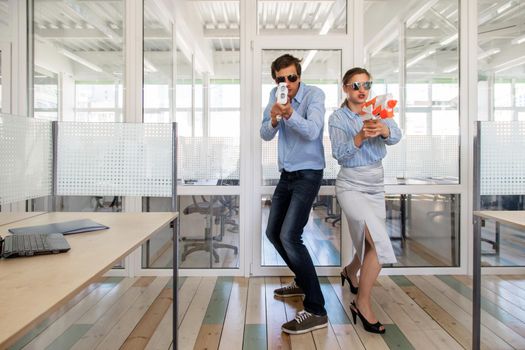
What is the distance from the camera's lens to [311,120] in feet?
6.45

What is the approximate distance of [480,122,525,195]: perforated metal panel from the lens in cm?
177

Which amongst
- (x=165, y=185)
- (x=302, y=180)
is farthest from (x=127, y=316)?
(x=302, y=180)

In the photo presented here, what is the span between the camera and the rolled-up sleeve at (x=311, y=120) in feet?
6.21

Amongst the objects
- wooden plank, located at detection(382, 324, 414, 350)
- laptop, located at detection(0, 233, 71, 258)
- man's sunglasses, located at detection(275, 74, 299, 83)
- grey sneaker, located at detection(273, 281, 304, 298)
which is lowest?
wooden plank, located at detection(382, 324, 414, 350)

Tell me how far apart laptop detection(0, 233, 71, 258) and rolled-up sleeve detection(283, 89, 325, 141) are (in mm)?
1175

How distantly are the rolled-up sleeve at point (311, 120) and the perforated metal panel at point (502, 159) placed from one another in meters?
0.77

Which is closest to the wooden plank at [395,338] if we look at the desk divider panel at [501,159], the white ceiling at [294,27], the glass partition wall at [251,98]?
the desk divider panel at [501,159]

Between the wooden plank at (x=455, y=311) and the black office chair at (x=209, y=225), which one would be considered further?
the black office chair at (x=209, y=225)

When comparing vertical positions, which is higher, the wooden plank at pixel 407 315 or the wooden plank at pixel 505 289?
the wooden plank at pixel 505 289

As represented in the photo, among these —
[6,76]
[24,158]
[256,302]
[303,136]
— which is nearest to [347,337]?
[256,302]

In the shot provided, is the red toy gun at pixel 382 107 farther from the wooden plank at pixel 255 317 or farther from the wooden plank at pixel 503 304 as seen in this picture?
Answer: the wooden plank at pixel 503 304

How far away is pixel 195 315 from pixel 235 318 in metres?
0.24

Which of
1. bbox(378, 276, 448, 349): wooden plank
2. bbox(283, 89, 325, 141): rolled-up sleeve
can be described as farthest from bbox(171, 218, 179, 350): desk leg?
bbox(378, 276, 448, 349): wooden plank

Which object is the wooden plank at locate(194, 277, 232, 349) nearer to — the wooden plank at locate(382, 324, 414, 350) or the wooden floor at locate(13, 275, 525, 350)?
the wooden floor at locate(13, 275, 525, 350)
